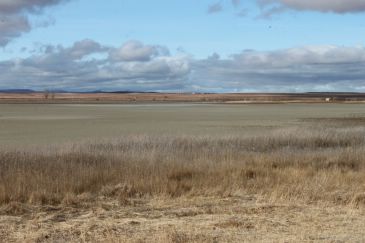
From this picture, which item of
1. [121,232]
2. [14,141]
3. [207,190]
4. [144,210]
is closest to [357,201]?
[207,190]

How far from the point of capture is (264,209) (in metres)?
11.0

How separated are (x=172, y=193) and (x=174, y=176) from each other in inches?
81.8

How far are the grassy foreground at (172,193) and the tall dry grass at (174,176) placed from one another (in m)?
0.03

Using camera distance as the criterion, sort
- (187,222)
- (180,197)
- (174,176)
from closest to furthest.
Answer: (187,222), (180,197), (174,176)

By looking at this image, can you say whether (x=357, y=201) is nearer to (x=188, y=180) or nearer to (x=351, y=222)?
(x=351, y=222)

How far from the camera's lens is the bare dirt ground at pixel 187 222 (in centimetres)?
852

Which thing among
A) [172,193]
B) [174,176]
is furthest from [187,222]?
[174,176]

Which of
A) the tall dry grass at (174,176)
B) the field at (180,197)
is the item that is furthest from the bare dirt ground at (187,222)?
the tall dry grass at (174,176)

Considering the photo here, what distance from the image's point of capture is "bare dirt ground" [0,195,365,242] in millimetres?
8516

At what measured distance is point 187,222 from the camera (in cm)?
976

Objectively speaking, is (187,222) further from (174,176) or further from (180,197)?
(174,176)

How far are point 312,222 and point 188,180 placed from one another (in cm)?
506

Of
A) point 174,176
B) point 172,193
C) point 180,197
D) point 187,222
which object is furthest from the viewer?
point 174,176

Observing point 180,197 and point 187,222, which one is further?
point 180,197
